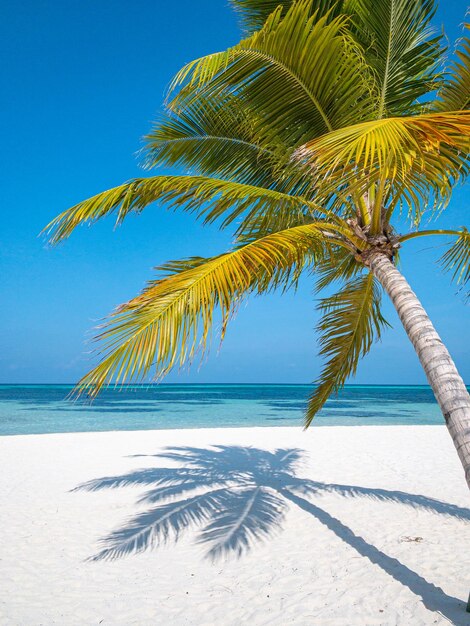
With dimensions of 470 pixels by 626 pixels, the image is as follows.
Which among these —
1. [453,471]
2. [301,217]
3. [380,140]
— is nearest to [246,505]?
[301,217]

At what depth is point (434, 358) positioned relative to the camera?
3264mm

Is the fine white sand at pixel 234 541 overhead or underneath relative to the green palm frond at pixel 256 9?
underneath

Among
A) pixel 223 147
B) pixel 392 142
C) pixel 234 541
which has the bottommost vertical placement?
pixel 234 541

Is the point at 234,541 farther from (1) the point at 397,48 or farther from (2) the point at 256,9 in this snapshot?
(2) the point at 256,9

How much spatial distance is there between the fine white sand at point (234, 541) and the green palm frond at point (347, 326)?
1.73 metres

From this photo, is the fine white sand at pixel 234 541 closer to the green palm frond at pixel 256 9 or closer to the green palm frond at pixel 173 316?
the green palm frond at pixel 173 316

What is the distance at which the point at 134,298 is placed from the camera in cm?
340

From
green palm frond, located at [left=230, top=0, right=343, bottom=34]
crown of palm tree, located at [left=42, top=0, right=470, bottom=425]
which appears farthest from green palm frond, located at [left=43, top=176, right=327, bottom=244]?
green palm frond, located at [left=230, top=0, right=343, bottom=34]

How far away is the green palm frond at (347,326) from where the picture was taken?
549 centimetres

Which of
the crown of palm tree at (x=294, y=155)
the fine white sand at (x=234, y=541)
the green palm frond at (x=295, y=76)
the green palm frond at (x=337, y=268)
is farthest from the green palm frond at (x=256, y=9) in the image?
the fine white sand at (x=234, y=541)

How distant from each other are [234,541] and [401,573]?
1.69 meters

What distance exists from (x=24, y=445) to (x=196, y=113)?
953 centimetres

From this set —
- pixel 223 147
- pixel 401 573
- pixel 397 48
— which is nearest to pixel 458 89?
pixel 397 48

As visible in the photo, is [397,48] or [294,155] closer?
[294,155]
